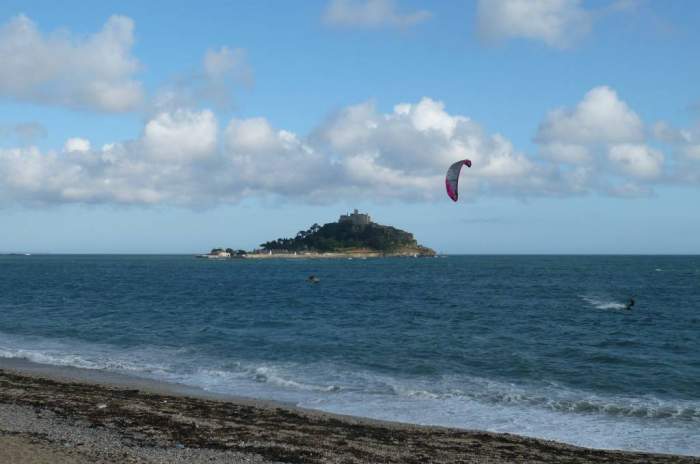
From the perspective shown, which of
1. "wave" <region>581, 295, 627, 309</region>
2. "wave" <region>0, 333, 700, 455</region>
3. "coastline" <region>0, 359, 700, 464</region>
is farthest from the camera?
"wave" <region>581, 295, 627, 309</region>

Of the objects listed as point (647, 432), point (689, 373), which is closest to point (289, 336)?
point (689, 373)

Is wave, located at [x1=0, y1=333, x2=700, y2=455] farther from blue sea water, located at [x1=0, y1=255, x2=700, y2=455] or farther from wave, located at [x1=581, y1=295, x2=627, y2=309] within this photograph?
wave, located at [x1=581, y1=295, x2=627, y2=309]

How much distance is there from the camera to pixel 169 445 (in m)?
12.4

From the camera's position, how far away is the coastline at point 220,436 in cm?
1173

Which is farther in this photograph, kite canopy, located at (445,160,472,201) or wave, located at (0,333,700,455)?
kite canopy, located at (445,160,472,201)

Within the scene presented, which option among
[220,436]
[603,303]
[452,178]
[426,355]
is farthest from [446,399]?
[603,303]

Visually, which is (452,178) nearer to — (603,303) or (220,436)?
(220,436)

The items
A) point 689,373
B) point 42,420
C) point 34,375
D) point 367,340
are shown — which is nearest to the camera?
point 42,420

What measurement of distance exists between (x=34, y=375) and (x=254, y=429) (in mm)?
11275

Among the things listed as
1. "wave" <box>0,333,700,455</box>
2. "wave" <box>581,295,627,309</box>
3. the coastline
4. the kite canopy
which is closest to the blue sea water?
"wave" <box>0,333,700,455</box>

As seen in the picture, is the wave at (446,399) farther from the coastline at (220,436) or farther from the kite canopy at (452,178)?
the kite canopy at (452,178)

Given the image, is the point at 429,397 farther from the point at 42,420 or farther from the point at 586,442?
the point at 42,420

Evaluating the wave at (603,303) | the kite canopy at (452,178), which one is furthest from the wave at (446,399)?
the wave at (603,303)

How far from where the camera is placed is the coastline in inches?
462
